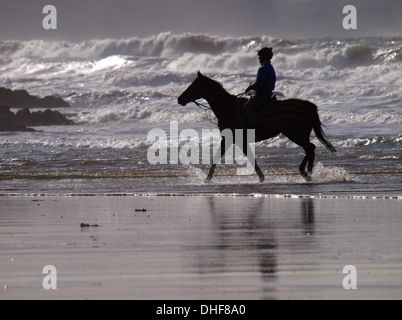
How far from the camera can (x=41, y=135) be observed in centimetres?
2725

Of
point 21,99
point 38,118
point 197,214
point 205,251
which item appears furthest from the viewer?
point 21,99

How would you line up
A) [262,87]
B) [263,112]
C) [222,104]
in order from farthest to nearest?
[222,104], [263,112], [262,87]

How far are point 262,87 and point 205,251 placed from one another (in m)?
7.79

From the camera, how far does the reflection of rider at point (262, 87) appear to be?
12.4 metres

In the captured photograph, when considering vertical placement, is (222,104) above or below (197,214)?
above

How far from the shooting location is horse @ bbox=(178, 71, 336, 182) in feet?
42.1

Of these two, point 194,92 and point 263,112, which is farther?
point 194,92

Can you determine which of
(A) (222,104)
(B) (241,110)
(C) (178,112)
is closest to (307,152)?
(B) (241,110)

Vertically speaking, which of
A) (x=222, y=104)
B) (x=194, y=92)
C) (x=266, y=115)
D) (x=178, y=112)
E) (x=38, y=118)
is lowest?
(x=266, y=115)

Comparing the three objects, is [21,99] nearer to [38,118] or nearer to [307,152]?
[38,118]

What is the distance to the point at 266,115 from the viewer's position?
42.0 feet

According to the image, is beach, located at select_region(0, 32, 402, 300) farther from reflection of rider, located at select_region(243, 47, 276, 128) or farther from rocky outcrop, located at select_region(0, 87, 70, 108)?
rocky outcrop, located at select_region(0, 87, 70, 108)

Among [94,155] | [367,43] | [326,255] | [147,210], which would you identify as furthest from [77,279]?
[367,43]

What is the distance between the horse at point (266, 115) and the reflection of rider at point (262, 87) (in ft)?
0.36
